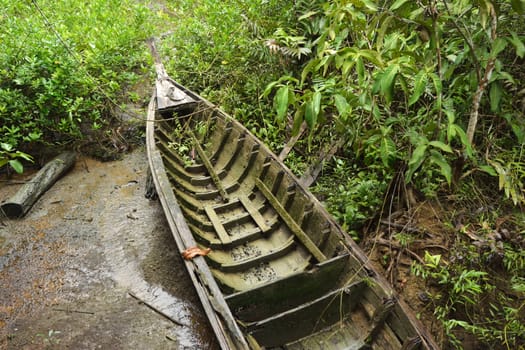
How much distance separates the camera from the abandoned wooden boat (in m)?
2.56

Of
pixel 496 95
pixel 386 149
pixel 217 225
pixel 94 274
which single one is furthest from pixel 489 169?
pixel 94 274

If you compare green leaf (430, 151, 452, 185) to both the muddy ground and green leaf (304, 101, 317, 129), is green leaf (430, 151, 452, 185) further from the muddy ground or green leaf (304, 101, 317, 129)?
the muddy ground

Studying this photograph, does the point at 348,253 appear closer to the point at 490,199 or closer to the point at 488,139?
the point at 490,199

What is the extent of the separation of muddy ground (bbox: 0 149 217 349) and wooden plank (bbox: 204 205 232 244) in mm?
633

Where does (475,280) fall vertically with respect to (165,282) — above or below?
above

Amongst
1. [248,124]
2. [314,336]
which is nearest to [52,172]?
[248,124]

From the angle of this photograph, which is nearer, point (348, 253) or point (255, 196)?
point (348, 253)

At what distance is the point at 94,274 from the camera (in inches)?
153

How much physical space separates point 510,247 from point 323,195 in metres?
1.73

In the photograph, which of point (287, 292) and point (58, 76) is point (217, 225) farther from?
point (58, 76)

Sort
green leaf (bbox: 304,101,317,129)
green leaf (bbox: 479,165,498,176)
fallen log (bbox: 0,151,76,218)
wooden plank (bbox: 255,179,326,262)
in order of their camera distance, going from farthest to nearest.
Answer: fallen log (bbox: 0,151,76,218) → wooden plank (bbox: 255,179,326,262) → green leaf (bbox: 479,165,498,176) → green leaf (bbox: 304,101,317,129)

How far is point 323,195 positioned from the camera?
389 cm

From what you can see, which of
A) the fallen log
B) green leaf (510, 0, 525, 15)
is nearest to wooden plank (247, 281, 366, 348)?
green leaf (510, 0, 525, 15)

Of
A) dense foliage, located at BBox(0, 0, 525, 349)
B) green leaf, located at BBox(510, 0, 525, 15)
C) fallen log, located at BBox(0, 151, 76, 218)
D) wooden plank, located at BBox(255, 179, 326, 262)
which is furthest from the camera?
fallen log, located at BBox(0, 151, 76, 218)
